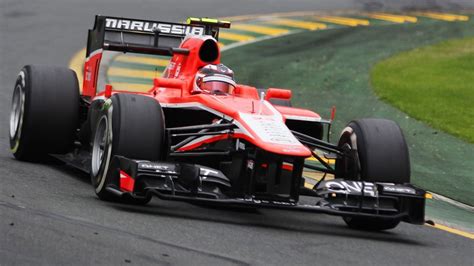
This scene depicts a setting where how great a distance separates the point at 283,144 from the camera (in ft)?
32.7

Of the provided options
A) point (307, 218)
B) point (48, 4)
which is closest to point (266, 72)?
point (48, 4)

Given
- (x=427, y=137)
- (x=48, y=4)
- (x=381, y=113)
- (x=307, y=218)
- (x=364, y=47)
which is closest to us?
(x=307, y=218)

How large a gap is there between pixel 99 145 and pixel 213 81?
1392 millimetres

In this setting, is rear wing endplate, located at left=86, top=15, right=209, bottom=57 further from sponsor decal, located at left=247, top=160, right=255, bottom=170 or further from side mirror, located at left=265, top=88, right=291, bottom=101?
sponsor decal, located at left=247, top=160, right=255, bottom=170

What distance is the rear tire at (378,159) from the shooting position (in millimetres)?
10688

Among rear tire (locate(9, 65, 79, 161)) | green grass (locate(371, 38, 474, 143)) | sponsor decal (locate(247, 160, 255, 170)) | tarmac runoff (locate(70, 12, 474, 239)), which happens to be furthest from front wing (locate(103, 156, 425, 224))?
green grass (locate(371, 38, 474, 143))

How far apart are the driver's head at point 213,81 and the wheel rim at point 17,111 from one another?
2.06 m

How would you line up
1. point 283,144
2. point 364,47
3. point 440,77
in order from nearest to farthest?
point 283,144, point 440,77, point 364,47

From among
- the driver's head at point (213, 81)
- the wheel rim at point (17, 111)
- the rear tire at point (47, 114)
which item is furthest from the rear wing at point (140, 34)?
the driver's head at point (213, 81)

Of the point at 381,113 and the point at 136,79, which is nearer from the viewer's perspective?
the point at 381,113

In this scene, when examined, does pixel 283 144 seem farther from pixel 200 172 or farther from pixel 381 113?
pixel 381 113

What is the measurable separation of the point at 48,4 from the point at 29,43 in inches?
190

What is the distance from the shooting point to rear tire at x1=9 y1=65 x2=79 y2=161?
40.2ft

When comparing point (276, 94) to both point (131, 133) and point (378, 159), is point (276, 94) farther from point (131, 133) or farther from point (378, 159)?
point (131, 133)
